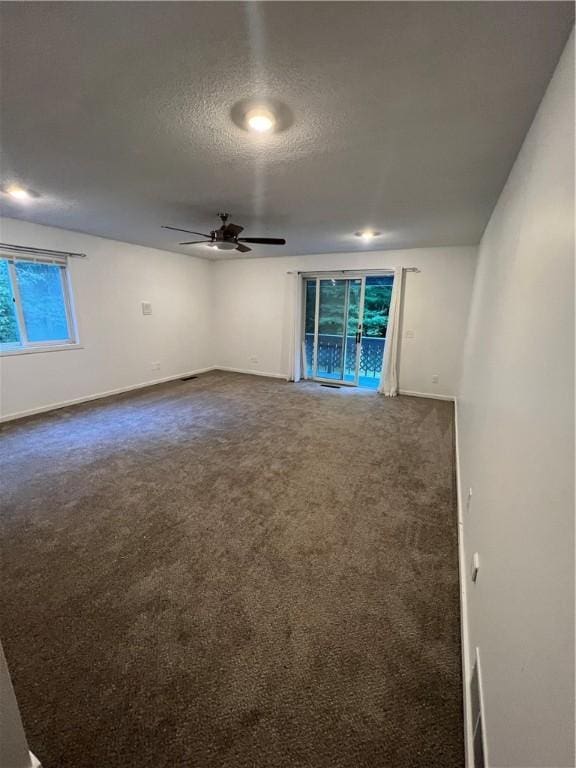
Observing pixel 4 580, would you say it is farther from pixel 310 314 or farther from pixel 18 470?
pixel 310 314

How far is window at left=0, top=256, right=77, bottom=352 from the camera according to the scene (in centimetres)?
378

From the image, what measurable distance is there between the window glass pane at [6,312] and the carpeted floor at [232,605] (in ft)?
4.68

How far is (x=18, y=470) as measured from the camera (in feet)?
9.04

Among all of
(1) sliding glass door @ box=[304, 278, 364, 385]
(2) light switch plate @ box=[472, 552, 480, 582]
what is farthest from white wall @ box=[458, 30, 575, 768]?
(1) sliding glass door @ box=[304, 278, 364, 385]

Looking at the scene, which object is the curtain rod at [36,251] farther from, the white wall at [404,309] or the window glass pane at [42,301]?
the white wall at [404,309]

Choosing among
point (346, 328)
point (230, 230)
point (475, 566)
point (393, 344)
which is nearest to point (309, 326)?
point (346, 328)

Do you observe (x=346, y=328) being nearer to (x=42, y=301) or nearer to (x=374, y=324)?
(x=374, y=324)

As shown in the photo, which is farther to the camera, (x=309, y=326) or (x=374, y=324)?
(x=309, y=326)

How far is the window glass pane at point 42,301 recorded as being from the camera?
392cm

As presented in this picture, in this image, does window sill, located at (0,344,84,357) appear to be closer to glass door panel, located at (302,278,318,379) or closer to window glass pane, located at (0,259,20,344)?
window glass pane, located at (0,259,20,344)

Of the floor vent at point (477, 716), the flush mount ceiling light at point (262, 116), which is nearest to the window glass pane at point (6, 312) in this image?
the flush mount ceiling light at point (262, 116)

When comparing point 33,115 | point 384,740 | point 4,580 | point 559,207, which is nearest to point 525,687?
point 384,740

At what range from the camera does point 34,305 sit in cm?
403

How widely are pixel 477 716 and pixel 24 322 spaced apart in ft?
17.1
